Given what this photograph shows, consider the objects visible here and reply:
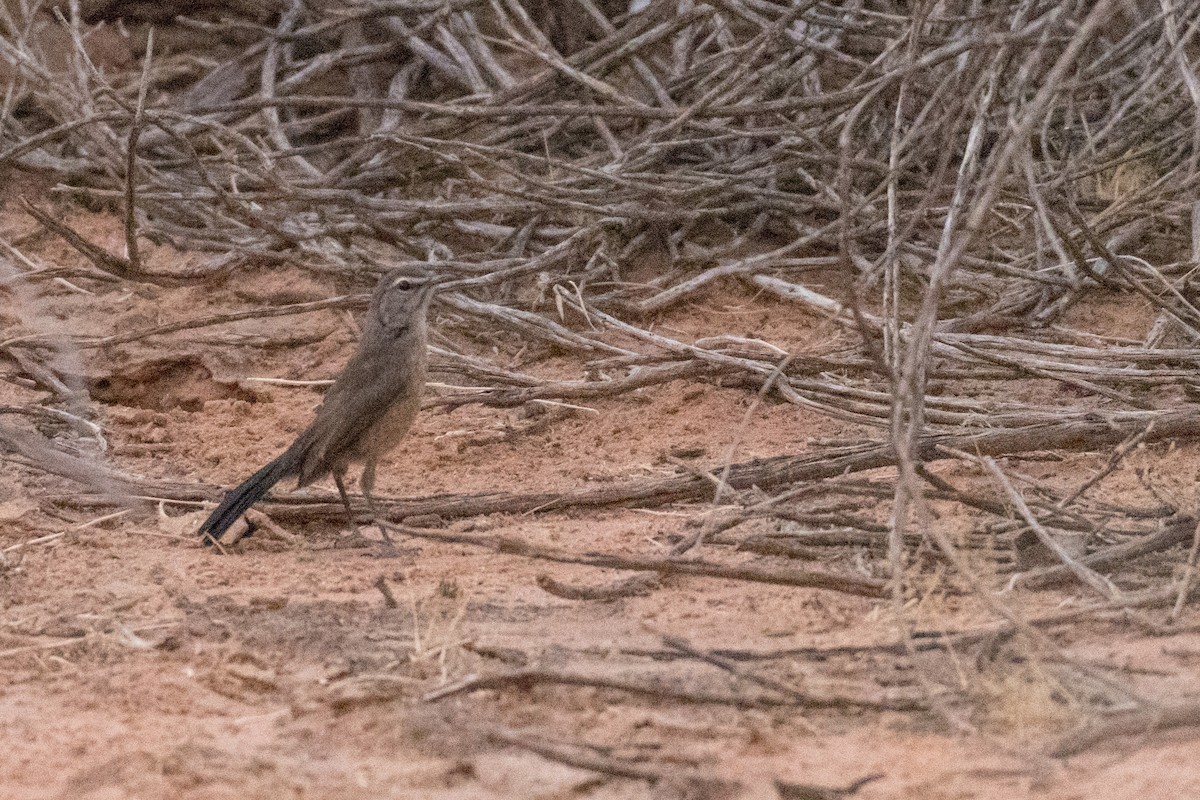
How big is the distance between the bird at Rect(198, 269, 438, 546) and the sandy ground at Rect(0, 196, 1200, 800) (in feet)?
0.78

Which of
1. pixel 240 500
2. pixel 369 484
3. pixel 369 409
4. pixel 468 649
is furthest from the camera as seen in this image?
pixel 369 484

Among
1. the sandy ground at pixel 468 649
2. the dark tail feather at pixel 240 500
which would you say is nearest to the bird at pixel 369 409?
the dark tail feather at pixel 240 500

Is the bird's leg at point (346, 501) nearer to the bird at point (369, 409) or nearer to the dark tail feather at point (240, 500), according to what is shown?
the bird at point (369, 409)

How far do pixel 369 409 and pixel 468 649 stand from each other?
1.71 metres

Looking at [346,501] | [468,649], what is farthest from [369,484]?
[468,649]

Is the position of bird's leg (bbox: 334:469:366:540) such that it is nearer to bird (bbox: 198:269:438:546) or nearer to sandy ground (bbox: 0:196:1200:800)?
bird (bbox: 198:269:438:546)

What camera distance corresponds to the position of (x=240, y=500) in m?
4.81

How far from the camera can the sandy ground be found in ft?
9.17

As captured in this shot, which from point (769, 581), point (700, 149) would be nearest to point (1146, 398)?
point (769, 581)

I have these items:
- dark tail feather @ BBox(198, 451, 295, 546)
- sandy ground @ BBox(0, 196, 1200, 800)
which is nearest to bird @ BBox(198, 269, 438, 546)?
dark tail feather @ BBox(198, 451, 295, 546)

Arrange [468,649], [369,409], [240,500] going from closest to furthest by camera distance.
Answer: [468,649]
[240,500]
[369,409]

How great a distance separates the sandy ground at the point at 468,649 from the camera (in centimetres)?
279

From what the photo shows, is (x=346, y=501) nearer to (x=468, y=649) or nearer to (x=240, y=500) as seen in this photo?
(x=240, y=500)

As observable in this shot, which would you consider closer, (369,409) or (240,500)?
(240,500)
